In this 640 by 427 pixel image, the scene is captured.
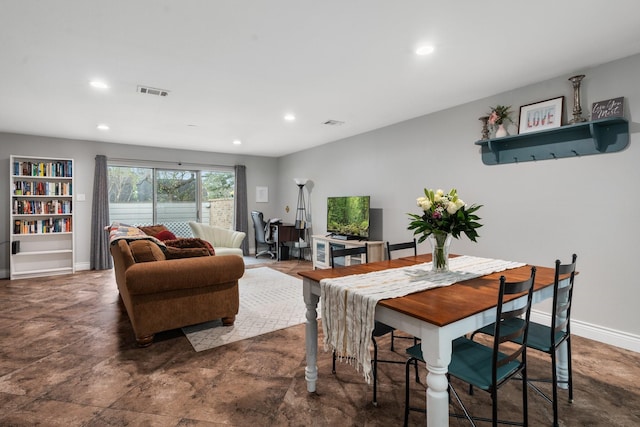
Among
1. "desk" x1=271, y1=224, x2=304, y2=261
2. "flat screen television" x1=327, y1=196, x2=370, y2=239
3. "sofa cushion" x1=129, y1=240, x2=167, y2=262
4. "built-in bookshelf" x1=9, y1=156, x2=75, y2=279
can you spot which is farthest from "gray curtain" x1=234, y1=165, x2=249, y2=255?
"sofa cushion" x1=129, y1=240, x2=167, y2=262

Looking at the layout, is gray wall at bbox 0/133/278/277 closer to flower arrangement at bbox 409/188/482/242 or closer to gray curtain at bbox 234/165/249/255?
gray curtain at bbox 234/165/249/255

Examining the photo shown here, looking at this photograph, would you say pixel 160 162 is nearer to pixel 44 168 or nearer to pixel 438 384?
pixel 44 168

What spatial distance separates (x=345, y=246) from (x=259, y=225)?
2.46 metres

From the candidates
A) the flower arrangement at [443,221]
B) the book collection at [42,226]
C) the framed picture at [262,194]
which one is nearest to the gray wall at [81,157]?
the book collection at [42,226]

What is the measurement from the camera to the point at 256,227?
7051mm

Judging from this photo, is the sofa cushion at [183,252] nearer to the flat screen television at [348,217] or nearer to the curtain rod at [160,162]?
the flat screen television at [348,217]

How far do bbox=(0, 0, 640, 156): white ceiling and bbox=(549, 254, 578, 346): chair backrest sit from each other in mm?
1556

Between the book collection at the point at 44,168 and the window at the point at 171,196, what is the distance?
72cm

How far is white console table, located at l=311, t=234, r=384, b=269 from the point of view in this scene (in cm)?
475

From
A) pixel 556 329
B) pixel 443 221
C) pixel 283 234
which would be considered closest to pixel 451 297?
pixel 443 221

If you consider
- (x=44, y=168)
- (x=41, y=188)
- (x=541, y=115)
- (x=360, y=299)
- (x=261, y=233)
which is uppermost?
(x=541, y=115)

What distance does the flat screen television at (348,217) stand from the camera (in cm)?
499

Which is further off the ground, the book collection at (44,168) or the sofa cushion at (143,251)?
the book collection at (44,168)

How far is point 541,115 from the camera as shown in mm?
3053
